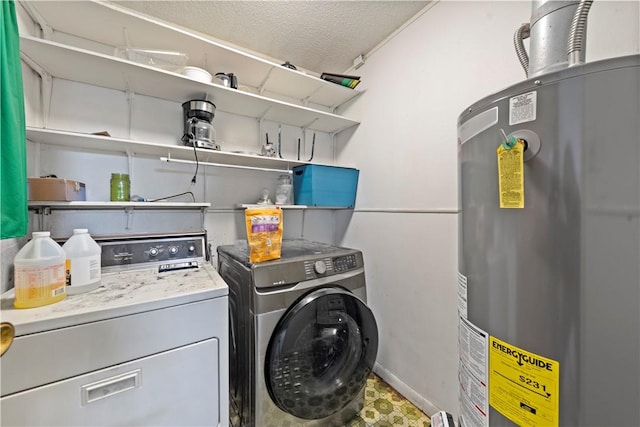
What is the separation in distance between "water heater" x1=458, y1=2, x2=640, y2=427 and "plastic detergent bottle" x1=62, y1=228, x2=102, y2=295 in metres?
1.43

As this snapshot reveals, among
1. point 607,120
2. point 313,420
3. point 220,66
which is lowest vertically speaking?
point 313,420

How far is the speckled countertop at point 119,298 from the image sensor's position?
76cm

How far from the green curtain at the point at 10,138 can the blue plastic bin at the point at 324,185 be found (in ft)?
4.72

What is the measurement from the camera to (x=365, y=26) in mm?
1731

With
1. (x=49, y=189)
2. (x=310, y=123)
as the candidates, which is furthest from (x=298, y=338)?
(x=310, y=123)

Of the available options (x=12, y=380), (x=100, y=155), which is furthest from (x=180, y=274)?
(x=100, y=155)

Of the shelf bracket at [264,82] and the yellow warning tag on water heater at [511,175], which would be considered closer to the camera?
the yellow warning tag on water heater at [511,175]

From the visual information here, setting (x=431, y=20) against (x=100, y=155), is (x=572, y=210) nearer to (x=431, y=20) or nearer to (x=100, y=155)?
(x=431, y=20)

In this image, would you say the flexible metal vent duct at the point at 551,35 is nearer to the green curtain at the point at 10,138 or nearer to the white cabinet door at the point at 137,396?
the white cabinet door at the point at 137,396

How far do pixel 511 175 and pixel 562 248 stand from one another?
0.19m

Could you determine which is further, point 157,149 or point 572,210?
point 157,149

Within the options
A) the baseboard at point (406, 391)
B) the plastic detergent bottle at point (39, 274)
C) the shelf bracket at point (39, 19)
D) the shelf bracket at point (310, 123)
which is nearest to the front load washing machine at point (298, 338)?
the baseboard at point (406, 391)

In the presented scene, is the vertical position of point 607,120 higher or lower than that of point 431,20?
lower

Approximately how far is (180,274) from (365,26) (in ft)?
6.56
